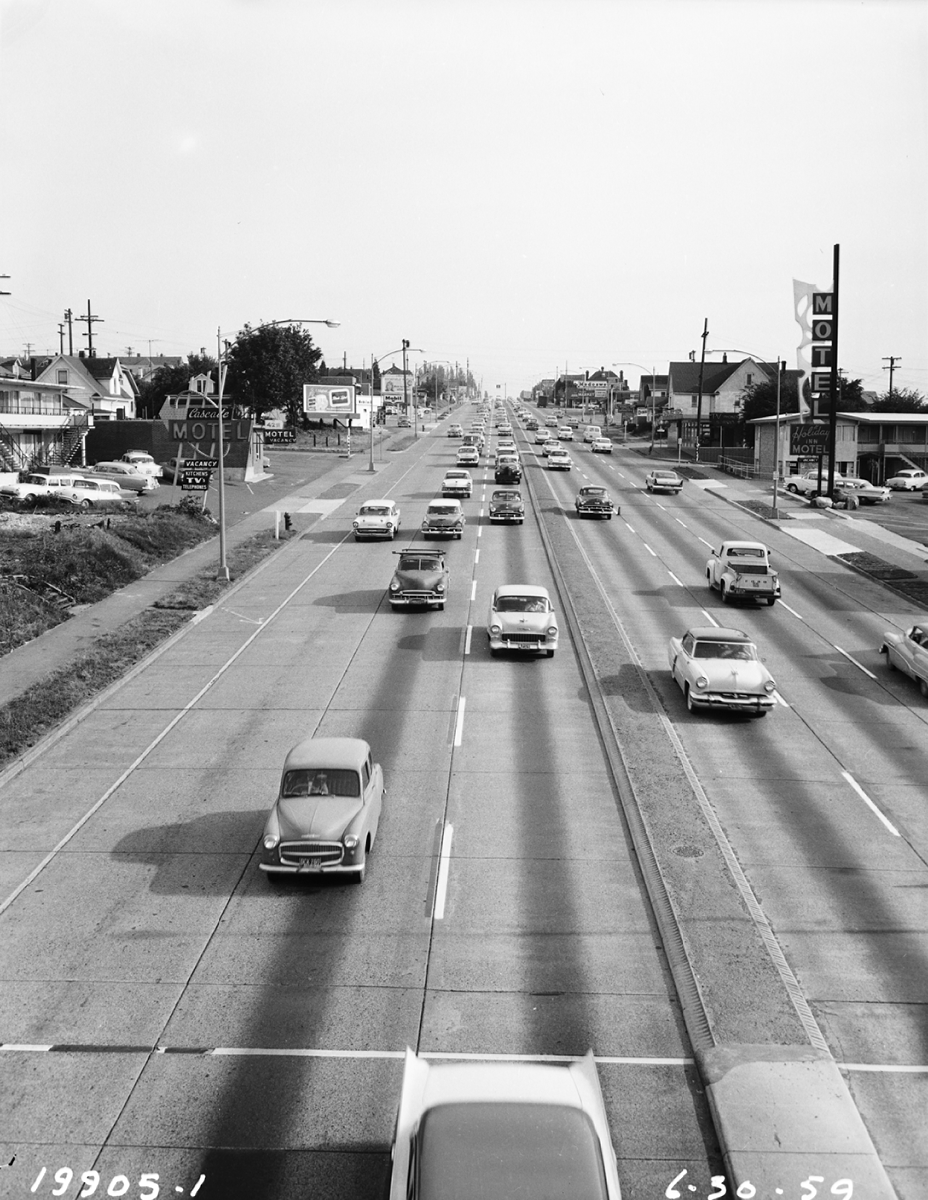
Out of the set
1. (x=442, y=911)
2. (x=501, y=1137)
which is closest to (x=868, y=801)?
(x=442, y=911)

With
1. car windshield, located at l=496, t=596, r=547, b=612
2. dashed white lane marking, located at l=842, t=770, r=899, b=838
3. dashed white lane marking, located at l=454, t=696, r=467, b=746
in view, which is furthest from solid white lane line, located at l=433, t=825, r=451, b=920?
car windshield, located at l=496, t=596, r=547, b=612

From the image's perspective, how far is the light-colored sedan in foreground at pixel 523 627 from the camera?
2939 cm

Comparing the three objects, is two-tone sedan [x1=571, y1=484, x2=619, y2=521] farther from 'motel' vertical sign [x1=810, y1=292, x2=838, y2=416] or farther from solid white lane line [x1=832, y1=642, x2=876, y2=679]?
solid white lane line [x1=832, y1=642, x2=876, y2=679]

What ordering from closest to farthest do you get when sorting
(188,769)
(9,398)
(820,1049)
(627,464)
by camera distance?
(820,1049) → (188,769) → (9,398) → (627,464)

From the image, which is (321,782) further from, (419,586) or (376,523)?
(376,523)

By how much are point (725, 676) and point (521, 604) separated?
6.95m

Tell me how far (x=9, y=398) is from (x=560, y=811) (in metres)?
62.1

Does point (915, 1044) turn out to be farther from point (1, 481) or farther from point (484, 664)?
point (1, 481)

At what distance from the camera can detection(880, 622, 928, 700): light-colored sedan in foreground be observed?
27.2 m

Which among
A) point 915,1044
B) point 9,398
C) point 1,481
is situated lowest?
point 915,1044

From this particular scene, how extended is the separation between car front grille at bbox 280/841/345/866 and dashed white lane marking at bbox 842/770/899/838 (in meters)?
8.94

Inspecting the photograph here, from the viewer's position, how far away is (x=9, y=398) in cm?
7156

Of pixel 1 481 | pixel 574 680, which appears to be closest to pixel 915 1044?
pixel 574 680

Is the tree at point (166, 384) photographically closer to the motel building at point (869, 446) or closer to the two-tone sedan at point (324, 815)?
the motel building at point (869, 446)
